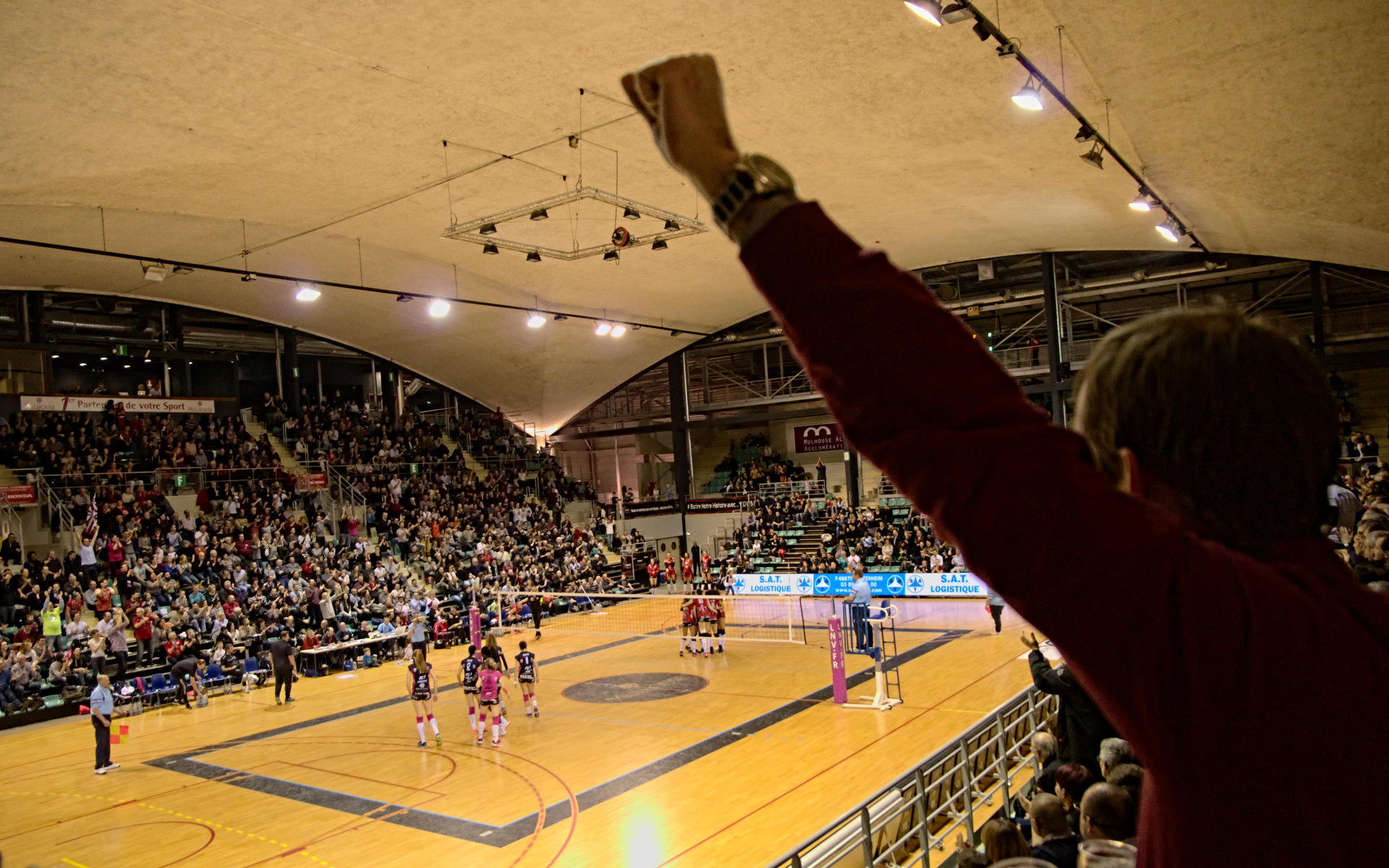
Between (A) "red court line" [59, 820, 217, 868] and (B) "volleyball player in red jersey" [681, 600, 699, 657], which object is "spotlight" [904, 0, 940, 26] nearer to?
(A) "red court line" [59, 820, 217, 868]

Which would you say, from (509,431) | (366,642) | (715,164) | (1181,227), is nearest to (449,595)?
(366,642)

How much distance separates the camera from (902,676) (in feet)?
55.3

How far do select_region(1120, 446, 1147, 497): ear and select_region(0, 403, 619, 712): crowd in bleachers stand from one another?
2102 centimetres

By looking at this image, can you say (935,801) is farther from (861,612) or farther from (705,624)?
(705,624)

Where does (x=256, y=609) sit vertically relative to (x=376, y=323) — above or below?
below

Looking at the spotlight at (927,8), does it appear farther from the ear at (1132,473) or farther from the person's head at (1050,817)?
the ear at (1132,473)

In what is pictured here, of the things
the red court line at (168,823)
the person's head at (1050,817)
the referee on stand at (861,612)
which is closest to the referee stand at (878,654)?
the referee on stand at (861,612)

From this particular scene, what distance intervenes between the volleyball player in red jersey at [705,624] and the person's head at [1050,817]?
16378 mm

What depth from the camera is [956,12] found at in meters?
10.8

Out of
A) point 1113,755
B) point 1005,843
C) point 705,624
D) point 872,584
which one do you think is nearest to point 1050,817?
point 1113,755

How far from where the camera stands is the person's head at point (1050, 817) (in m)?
4.05

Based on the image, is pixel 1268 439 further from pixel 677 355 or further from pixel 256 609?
pixel 677 355

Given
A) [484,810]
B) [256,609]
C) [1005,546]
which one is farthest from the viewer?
[256,609]

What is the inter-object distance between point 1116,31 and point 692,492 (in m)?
27.5
